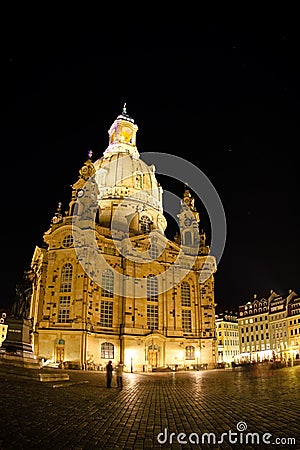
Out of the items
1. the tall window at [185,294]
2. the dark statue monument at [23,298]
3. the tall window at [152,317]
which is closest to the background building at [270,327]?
the tall window at [185,294]

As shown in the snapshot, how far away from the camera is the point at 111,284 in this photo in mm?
58000

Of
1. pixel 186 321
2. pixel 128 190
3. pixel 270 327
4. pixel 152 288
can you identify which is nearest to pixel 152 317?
pixel 152 288

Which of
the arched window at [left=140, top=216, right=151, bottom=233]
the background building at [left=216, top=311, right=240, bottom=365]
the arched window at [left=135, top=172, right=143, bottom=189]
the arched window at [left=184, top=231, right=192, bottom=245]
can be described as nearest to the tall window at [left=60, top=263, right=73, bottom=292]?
the arched window at [left=140, top=216, right=151, bottom=233]

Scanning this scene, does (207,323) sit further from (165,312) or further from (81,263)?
(81,263)

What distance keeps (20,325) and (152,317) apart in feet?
99.7

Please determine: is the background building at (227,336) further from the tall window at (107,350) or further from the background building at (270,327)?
the tall window at (107,350)

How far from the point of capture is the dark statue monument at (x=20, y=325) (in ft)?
99.2

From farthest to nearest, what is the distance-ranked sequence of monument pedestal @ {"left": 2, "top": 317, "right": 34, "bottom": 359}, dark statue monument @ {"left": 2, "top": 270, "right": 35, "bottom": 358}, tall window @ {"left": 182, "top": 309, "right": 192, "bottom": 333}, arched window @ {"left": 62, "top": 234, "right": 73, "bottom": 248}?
tall window @ {"left": 182, "top": 309, "right": 192, "bottom": 333} → arched window @ {"left": 62, "top": 234, "right": 73, "bottom": 248} → dark statue monument @ {"left": 2, "top": 270, "right": 35, "bottom": 358} → monument pedestal @ {"left": 2, "top": 317, "right": 34, "bottom": 359}

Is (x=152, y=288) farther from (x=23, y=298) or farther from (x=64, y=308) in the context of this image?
(x=23, y=298)

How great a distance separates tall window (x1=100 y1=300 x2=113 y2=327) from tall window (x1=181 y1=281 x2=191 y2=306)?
481 inches

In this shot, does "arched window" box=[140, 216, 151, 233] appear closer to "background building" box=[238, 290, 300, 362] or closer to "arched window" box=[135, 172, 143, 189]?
"arched window" box=[135, 172, 143, 189]

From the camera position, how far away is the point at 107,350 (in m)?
53.8

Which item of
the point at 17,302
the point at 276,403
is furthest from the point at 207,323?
the point at 276,403

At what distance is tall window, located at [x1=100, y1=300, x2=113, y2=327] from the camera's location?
182ft
